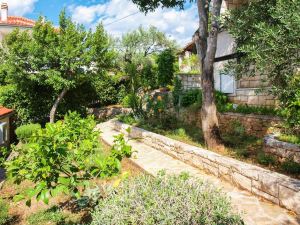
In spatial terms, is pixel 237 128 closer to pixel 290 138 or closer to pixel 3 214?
pixel 290 138

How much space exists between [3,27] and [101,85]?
740 inches

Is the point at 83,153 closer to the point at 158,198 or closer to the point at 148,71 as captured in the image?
the point at 158,198

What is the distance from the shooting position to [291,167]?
6020mm

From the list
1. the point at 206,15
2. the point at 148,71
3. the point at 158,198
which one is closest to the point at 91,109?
the point at 148,71

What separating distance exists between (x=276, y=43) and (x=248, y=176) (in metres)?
2.58

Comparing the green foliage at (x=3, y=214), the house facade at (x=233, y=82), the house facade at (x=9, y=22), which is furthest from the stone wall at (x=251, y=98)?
the house facade at (x=9, y=22)

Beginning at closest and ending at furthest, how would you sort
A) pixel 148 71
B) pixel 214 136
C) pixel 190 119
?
pixel 214 136, pixel 190 119, pixel 148 71

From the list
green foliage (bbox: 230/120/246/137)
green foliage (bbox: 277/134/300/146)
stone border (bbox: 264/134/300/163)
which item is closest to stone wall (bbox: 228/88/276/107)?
green foliage (bbox: 230/120/246/137)

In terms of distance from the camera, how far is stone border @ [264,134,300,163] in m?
6.24

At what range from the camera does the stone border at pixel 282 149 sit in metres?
6.24

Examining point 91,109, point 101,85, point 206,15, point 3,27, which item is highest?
point 3,27

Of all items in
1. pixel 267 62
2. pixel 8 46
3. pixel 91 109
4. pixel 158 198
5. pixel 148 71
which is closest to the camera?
pixel 158 198

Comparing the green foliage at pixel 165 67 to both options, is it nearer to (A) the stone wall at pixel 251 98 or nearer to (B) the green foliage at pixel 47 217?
(A) the stone wall at pixel 251 98

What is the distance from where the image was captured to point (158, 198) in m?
3.20
